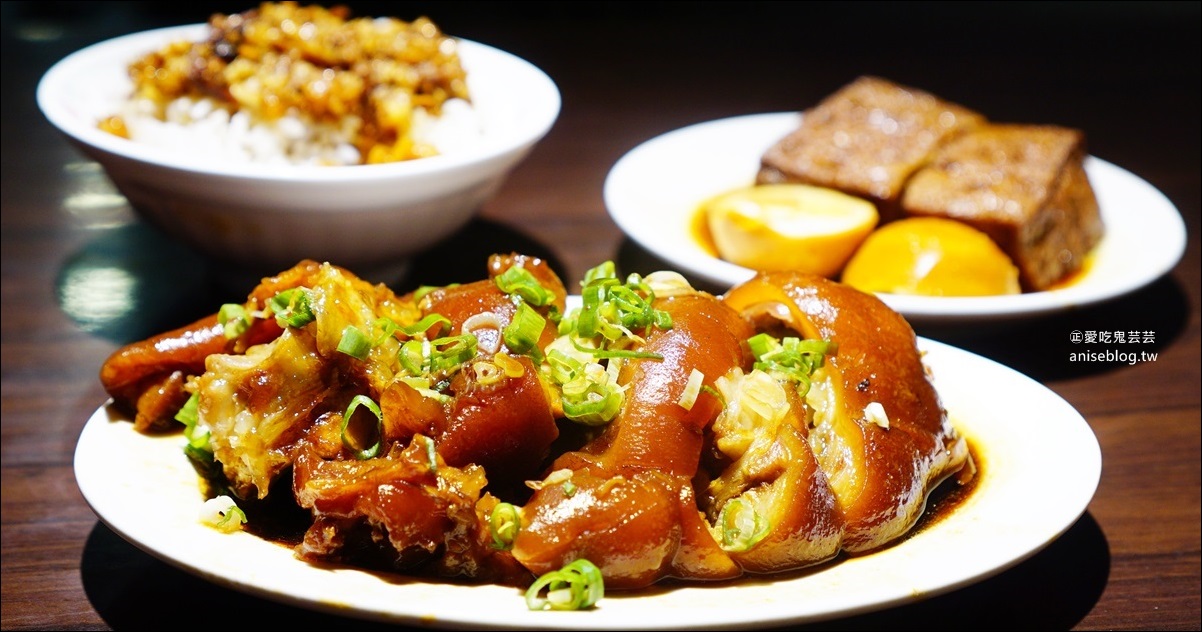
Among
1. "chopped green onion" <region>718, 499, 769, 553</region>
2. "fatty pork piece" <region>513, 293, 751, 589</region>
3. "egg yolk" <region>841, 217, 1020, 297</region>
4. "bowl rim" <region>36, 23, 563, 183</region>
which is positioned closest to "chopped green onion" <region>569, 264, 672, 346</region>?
"fatty pork piece" <region>513, 293, 751, 589</region>

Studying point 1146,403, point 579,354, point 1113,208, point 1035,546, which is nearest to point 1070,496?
point 1035,546

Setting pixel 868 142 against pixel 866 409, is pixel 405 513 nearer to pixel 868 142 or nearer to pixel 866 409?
pixel 866 409

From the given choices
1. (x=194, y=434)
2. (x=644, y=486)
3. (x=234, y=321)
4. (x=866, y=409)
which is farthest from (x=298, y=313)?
(x=866, y=409)

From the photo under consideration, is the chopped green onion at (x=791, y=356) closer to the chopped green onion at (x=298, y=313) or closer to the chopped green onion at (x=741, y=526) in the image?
the chopped green onion at (x=741, y=526)

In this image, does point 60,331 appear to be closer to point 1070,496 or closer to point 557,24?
point 1070,496

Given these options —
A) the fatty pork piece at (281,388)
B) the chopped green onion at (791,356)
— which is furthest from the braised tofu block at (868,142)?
Result: the fatty pork piece at (281,388)

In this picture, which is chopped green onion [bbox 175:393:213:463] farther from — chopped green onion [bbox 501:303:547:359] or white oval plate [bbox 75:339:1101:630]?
chopped green onion [bbox 501:303:547:359]

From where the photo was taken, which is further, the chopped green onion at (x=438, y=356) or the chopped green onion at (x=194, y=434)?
the chopped green onion at (x=194, y=434)
